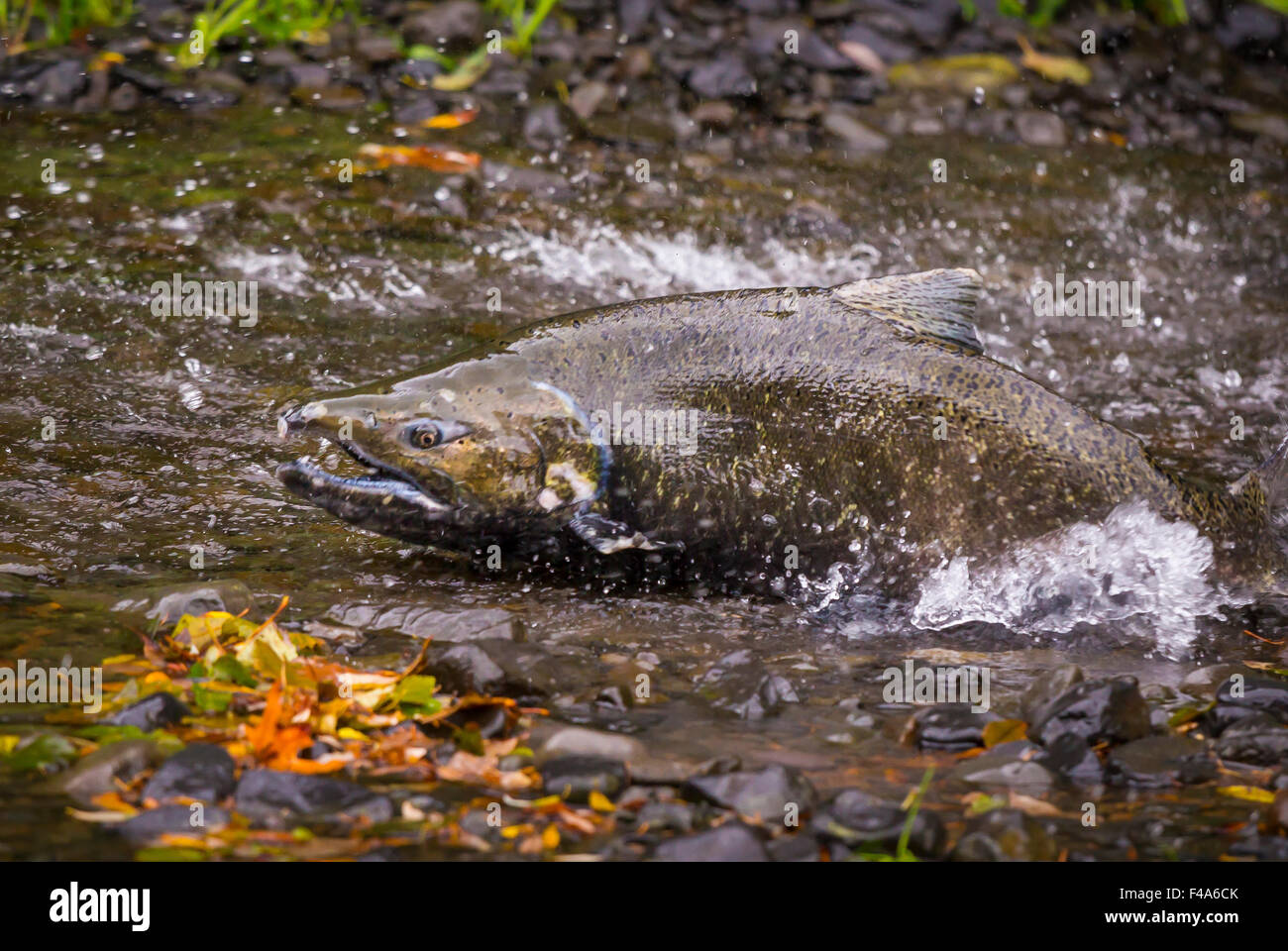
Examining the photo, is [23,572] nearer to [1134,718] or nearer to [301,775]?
[301,775]

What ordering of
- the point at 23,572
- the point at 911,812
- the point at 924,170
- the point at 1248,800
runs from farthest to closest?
the point at 924,170, the point at 23,572, the point at 1248,800, the point at 911,812

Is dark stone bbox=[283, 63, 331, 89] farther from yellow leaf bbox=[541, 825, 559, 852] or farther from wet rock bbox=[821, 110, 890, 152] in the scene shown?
yellow leaf bbox=[541, 825, 559, 852]

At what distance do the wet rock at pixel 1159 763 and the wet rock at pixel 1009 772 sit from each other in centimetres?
18

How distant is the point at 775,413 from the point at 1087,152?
5.95m

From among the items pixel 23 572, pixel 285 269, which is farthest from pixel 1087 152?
pixel 23 572

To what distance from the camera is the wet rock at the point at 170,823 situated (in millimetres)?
2816

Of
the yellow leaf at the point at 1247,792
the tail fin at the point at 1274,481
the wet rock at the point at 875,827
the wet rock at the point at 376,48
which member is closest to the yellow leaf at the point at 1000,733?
the yellow leaf at the point at 1247,792

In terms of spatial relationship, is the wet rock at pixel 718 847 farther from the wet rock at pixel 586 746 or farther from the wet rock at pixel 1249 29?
the wet rock at pixel 1249 29

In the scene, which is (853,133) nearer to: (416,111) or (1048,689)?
(416,111)

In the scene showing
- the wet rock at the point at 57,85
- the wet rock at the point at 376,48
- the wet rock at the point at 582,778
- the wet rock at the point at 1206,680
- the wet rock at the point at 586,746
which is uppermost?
the wet rock at the point at 376,48

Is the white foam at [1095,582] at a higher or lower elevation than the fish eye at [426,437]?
lower

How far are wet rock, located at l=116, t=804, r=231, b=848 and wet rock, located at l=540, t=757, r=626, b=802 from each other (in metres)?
0.69

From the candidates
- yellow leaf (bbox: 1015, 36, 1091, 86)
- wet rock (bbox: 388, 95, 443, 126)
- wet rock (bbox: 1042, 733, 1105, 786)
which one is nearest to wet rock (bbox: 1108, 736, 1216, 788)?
wet rock (bbox: 1042, 733, 1105, 786)

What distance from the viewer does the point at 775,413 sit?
4.36 meters
